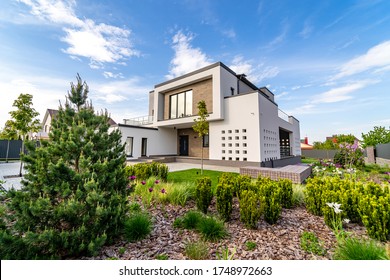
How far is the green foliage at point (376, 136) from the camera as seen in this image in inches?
619

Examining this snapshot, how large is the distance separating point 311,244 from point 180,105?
15.0 m

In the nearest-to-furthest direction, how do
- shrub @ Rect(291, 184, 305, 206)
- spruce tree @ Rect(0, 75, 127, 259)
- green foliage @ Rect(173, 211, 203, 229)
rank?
spruce tree @ Rect(0, 75, 127, 259) → green foliage @ Rect(173, 211, 203, 229) → shrub @ Rect(291, 184, 305, 206)

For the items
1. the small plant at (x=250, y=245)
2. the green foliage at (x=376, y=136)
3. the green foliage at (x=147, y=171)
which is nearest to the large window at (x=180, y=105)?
the green foliage at (x=147, y=171)

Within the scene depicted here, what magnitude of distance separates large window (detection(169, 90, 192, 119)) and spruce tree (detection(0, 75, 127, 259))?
12453mm

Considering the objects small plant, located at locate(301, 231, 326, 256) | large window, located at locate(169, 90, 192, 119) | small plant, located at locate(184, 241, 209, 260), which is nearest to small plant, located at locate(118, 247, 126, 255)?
small plant, located at locate(184, 241, 209, 260)

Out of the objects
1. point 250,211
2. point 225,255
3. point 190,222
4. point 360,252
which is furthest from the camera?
point 190,222

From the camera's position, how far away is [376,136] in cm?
1630

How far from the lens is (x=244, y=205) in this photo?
3.04 meters

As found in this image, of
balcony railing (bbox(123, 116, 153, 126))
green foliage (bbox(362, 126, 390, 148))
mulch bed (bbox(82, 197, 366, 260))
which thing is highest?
balcony railing (bbox(123, 116, 153, 126))

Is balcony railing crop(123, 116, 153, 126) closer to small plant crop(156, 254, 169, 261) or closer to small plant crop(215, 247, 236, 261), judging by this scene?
small plant crop(156, 254, 169, 261)

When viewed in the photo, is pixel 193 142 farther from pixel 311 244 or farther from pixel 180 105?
pixel 311 244

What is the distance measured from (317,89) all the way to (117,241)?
15.5 m

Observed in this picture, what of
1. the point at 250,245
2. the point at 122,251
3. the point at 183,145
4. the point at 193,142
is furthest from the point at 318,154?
the point at 122,251

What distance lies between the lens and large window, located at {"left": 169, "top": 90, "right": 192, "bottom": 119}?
1536cm
